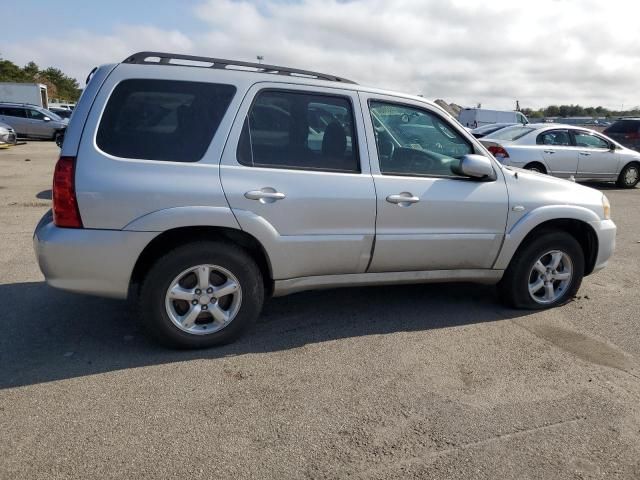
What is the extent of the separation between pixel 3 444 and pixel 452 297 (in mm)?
3731

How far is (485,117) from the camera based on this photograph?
2558cm

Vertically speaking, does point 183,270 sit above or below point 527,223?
below

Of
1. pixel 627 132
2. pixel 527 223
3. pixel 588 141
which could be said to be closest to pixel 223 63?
pixel 527 223

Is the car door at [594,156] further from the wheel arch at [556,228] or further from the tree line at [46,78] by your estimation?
the tree line at [46,78]

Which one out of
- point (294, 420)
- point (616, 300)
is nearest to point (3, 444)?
point (294, 420)

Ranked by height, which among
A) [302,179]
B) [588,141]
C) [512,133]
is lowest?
[302,179]

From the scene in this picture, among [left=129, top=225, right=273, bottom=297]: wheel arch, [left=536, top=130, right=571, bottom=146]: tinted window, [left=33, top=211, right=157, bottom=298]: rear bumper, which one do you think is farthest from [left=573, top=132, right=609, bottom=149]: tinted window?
[left=33, top=211, right=157, bottom=298]: rear bumper

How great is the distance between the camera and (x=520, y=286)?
455cm

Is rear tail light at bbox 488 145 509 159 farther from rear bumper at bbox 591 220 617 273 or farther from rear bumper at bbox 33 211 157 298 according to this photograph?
rear bumper at bbox 33 211 157 298

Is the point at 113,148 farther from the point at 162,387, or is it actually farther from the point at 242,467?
the point at 242,467

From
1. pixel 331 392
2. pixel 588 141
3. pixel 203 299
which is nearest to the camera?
pixel 331 392

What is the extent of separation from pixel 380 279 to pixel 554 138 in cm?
957

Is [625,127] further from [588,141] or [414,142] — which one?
[414,142]

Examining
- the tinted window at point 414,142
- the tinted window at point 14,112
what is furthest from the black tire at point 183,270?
the tinted window at point 14,112
